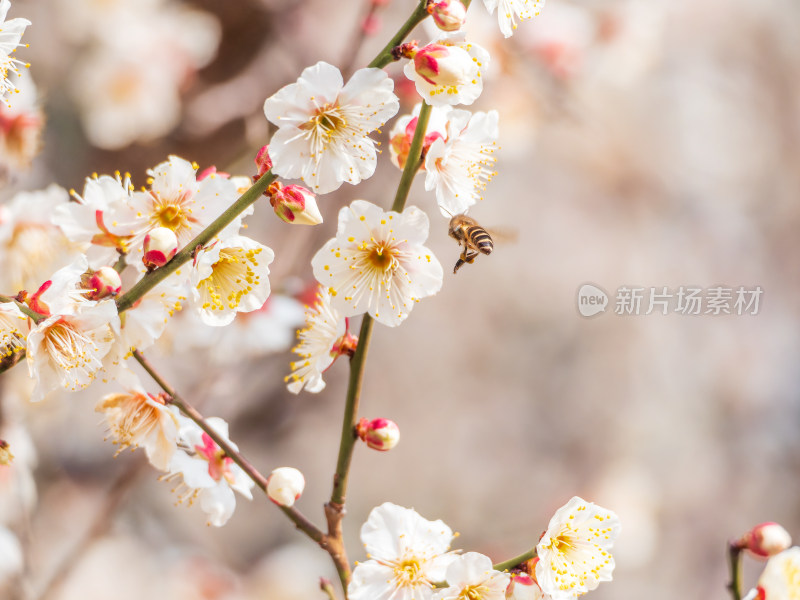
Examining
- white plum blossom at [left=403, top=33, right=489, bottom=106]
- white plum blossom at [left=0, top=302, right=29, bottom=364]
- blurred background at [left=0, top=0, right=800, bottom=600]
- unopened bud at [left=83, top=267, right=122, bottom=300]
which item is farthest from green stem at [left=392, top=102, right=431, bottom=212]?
blurred background at [left=0, top=0, right=800, bottom=600]

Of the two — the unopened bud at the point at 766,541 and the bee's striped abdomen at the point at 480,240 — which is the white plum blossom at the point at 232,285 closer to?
the bee's striped abdomen at the point at 480,240

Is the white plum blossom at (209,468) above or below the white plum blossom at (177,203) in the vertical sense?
below

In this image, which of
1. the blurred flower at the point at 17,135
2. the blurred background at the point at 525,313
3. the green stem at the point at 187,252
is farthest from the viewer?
the blurred background at the point at 525,313

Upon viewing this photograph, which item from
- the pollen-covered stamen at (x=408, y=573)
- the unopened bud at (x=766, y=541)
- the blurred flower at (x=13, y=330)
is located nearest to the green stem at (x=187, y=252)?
the blurred flower at (x=13, y=330)

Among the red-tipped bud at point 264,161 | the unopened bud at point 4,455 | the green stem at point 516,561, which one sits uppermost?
the red-tipped bud at point 264,161

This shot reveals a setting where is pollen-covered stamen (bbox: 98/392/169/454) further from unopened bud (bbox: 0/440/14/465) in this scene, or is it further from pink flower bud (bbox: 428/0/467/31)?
pink flower bud (bbox: 428/0/467/31)
